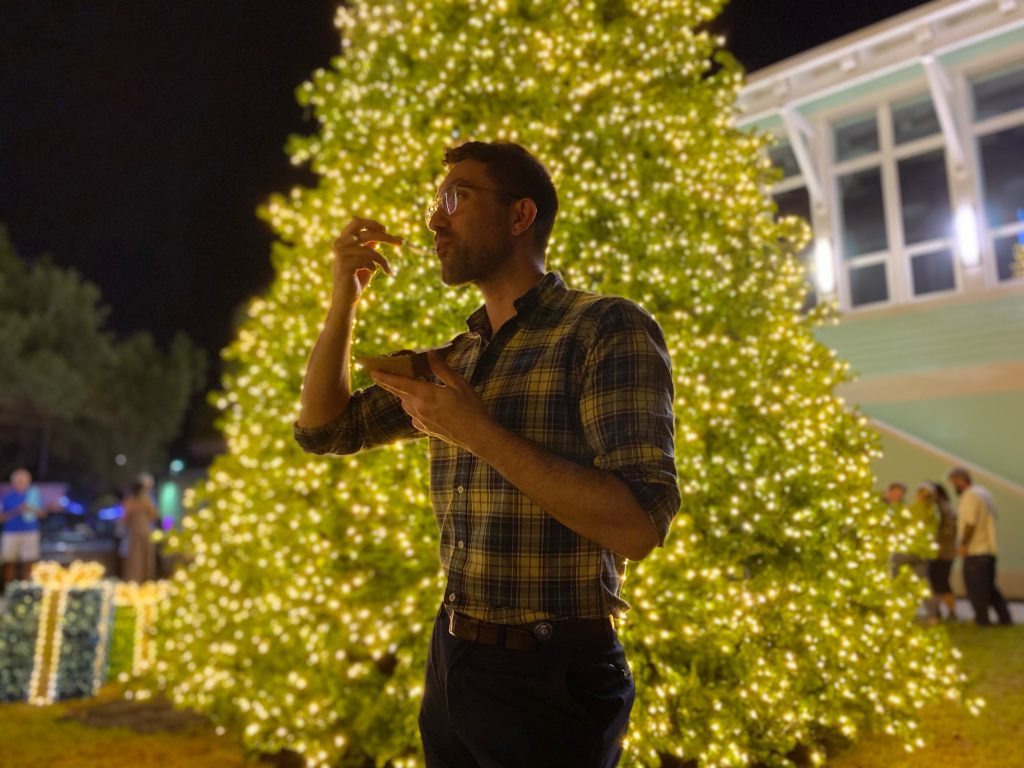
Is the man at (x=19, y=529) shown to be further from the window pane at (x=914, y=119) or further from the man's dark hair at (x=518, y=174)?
the window pane at (x=914, y=119)

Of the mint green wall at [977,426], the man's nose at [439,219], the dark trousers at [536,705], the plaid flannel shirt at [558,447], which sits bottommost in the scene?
the dark trousers at [536,705]

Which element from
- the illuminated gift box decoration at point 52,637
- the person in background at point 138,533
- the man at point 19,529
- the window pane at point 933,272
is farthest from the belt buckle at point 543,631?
the window pane at point 933,272

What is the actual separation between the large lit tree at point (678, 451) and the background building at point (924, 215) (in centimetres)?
781

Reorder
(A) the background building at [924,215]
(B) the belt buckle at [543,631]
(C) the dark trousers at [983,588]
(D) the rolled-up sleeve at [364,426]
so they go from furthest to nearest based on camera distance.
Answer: (A) the background building at [924,215] → (C) the dark trousers at [983,588] → (D) the rolled-up sleeve at [364,426] → (B) the belt buckle at [543,631]

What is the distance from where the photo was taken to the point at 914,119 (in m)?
14.2

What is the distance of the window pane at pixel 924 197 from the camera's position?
1375cm

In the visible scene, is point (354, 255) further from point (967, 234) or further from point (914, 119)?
point (914, 119)

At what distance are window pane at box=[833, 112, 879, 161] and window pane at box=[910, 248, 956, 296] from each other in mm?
2424

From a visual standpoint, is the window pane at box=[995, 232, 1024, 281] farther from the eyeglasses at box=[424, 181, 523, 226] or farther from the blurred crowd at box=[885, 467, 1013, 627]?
the eyeglasses at box=[424, 181, 523, 226]

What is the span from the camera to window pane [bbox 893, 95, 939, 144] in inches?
549

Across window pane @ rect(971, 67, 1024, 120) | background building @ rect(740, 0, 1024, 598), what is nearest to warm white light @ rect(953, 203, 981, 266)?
background building @ rect(740, 0, 1024, 598)

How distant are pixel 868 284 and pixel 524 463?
15168 mm

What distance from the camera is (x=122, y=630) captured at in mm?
6770

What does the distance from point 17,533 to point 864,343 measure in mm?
13834
